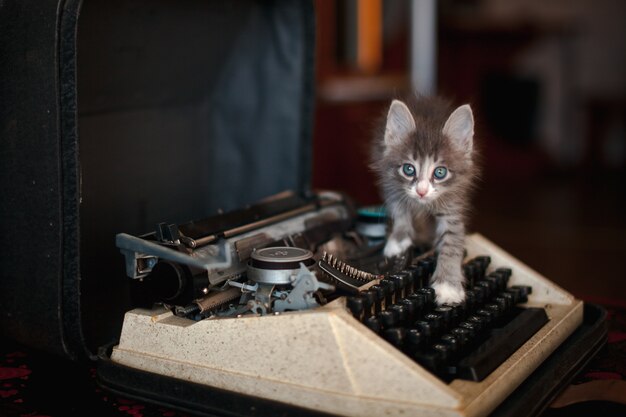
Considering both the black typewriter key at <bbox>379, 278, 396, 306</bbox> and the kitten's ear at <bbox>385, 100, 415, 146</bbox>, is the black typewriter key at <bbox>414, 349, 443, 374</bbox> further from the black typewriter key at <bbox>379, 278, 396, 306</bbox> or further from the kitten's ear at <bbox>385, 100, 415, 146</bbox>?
the kitten's ear at <bbox>385, 100, 415, 146</bbox>

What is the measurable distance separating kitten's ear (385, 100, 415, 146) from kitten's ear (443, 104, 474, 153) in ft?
0.28

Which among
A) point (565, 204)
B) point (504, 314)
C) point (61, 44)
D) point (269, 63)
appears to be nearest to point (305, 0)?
point (269, 63)

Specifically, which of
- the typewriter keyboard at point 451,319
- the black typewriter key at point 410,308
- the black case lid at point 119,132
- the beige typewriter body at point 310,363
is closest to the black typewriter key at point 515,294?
the typewriter keyboard at point 451,319

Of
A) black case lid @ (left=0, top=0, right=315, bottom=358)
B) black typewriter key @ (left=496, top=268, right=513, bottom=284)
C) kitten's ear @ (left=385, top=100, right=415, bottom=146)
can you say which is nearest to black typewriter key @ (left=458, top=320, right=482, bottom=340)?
black typewriter key @ (left=496, top=268, right=513, bottom=284)

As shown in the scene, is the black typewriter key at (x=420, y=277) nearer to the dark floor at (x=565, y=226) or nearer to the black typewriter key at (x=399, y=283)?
the black typewriter key at (x=399, y=283)

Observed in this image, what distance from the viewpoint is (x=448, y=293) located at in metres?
1.68

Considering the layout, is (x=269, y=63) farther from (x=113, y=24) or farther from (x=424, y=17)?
(x=424, y=17)

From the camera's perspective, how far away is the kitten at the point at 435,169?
1.76m

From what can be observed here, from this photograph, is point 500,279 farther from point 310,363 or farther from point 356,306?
point 310,363

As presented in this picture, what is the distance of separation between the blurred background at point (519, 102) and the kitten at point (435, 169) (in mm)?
2104

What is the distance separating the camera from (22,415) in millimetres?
1489

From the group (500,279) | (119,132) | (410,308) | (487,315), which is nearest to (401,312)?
(410,308)

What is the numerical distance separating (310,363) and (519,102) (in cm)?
820

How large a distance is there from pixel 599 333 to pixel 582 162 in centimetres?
799
